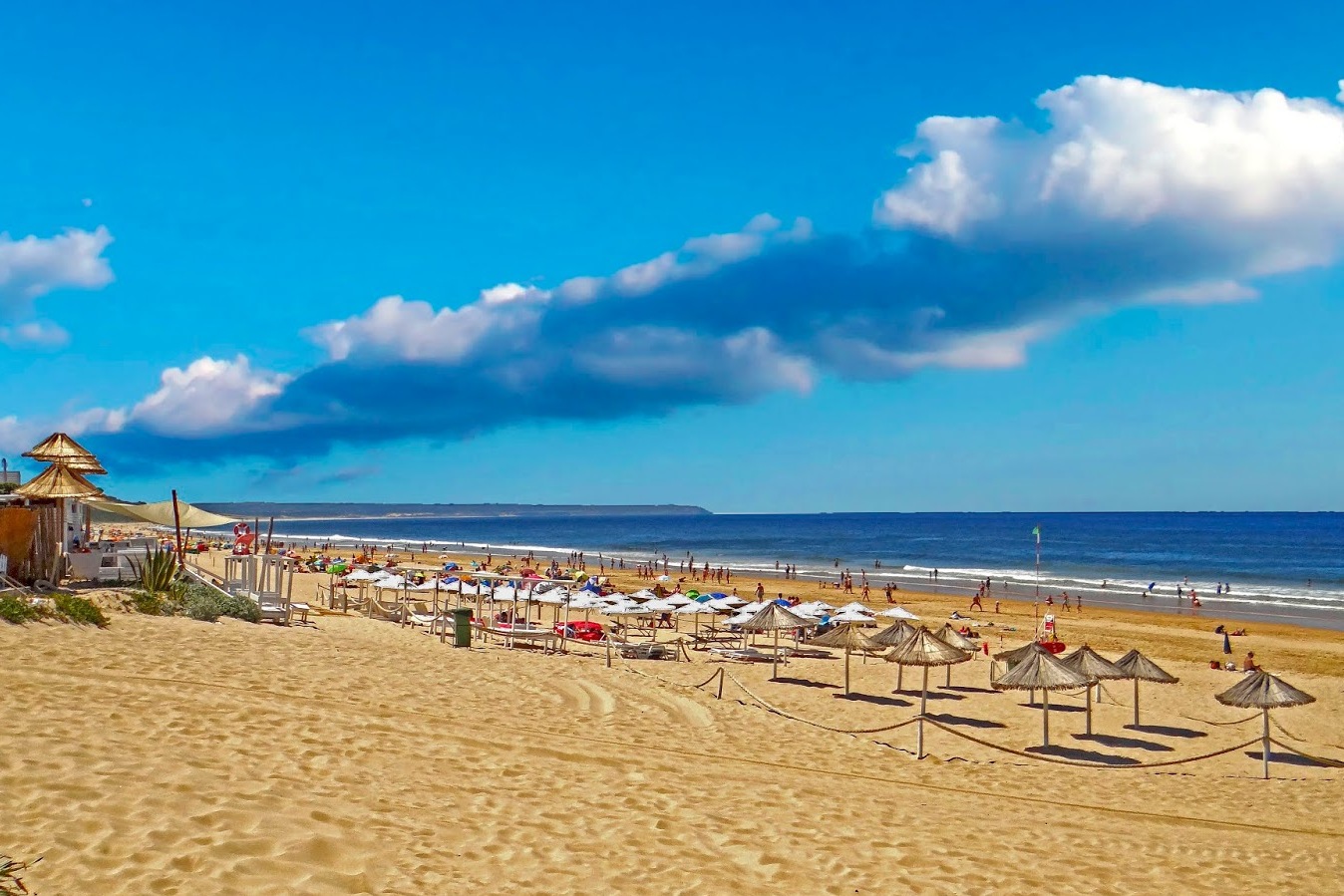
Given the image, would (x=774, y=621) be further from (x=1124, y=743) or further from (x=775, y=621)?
(x=1124, y=743)

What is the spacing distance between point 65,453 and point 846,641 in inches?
659

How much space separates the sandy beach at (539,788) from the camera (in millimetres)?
6387

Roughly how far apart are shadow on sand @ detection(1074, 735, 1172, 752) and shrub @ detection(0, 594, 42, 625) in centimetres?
1652

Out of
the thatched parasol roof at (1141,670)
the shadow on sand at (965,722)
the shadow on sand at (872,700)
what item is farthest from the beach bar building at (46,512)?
the thatched parasol roof at (1141,670)

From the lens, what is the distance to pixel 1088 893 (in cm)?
737

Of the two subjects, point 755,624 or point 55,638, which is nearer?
point 55,638

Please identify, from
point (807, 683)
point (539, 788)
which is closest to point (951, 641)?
point (807, 683)

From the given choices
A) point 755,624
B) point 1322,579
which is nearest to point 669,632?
point 755,624

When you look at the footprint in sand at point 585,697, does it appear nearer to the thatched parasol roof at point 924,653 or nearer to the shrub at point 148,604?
the thatched parasol roof at point 924,653

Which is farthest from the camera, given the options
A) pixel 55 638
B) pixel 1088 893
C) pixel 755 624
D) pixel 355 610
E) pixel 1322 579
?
pixel 1322 579

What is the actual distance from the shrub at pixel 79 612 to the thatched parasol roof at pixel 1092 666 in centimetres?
1543

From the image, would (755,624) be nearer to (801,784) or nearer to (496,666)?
(496,666)

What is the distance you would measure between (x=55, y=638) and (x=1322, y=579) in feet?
226

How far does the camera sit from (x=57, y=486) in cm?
1773
